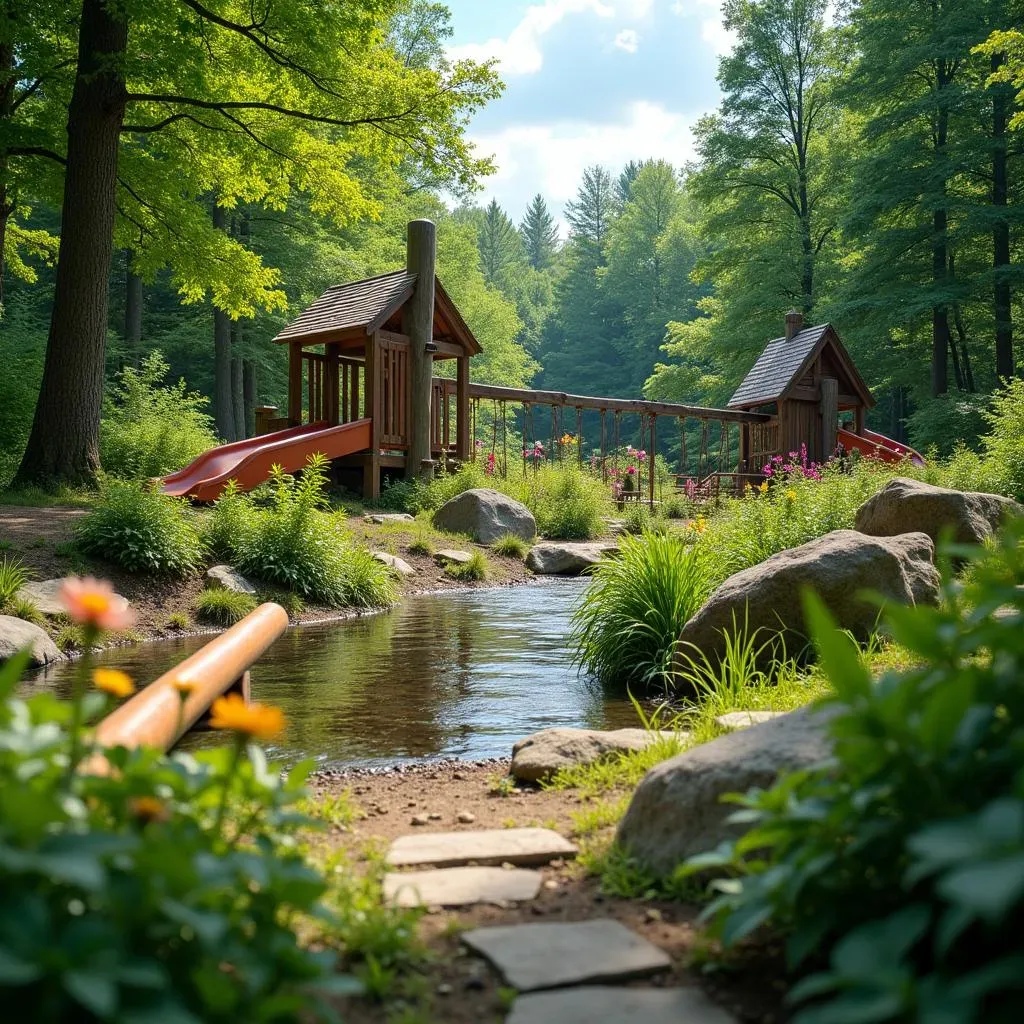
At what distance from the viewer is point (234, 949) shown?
1.36 meters

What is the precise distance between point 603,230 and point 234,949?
71.6 meters

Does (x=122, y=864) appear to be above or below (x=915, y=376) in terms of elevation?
below

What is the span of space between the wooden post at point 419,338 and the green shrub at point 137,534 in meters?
6.92

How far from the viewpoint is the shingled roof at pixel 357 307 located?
14789 millimetres

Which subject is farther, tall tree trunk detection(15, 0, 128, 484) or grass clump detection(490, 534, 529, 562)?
grass clump detection(490, 534, 529, 562)

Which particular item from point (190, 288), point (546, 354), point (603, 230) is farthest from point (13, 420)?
point (603, 230)

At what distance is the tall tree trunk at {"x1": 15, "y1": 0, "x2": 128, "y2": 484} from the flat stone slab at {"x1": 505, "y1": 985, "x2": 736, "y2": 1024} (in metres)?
10.4

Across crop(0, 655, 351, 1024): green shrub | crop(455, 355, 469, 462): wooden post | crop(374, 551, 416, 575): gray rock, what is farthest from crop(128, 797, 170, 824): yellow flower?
crop(455, 355, 469, 462): wooden post

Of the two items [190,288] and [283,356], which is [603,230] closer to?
[283,356]

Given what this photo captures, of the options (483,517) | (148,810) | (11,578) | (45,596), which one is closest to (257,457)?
(483,517)

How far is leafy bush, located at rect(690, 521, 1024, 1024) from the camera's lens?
48.2 inches

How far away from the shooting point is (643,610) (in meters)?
6.49

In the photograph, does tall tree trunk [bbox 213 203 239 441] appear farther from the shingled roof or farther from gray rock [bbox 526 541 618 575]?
gray rock [bbox 526 541 618 575]

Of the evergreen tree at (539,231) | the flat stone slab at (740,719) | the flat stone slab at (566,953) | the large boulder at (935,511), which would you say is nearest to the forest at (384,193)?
the large boulder at (935,511)
